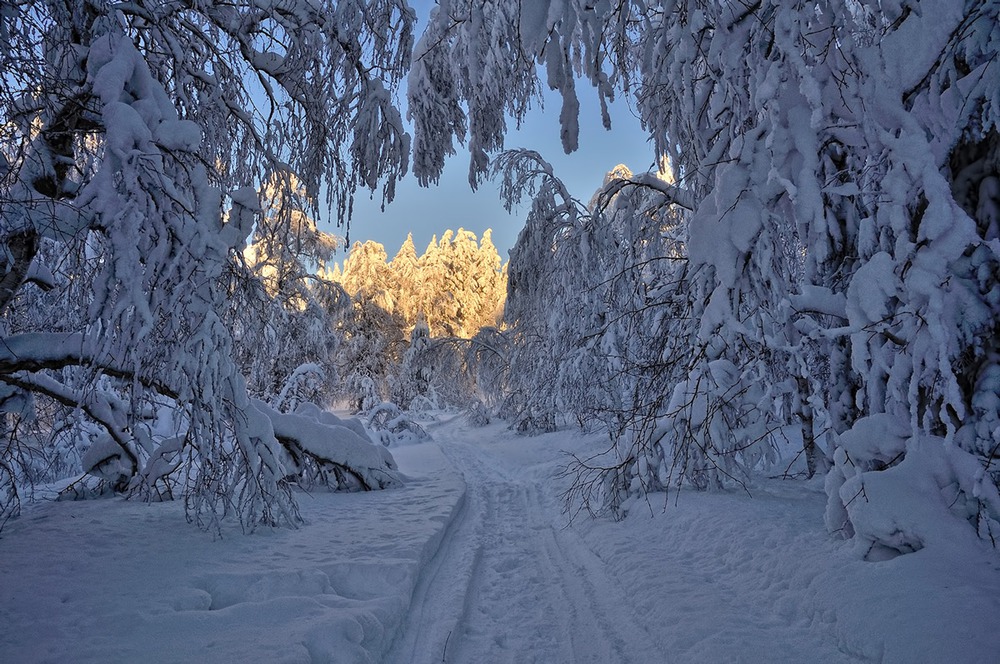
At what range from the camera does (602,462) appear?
8.98 m

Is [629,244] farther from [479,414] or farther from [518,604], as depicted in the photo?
[479,414]

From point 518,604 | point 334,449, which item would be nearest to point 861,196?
point 518,604

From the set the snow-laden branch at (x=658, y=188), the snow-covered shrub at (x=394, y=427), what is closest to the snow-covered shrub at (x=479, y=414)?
the snow-covered shrub at (x=394, y=427)

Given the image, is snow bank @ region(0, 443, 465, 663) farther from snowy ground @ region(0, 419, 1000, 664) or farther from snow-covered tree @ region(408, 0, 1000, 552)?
snow-covered tree @ region(408, 0, 1000, 552)

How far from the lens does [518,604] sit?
380 cm

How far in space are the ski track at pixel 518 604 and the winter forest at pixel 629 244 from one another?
4 centimetres

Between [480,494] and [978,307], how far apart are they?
7076 millimetres

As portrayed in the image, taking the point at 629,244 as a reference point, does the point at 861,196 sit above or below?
below

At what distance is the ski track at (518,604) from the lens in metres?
3.07

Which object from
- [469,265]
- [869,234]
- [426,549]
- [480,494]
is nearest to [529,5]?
[869,234]

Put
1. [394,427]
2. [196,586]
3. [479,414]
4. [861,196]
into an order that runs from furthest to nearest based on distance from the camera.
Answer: [479,414]
[394,427]
[196,586]
[861,196]

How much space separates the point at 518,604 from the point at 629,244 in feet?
14.6

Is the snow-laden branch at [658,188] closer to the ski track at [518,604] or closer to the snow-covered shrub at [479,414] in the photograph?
the ski track at [518,604]

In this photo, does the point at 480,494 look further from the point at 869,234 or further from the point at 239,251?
A: the point at 869,234
